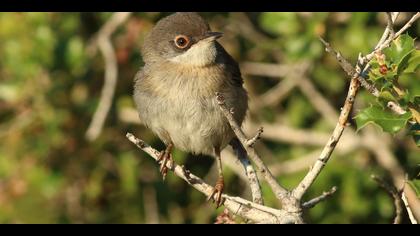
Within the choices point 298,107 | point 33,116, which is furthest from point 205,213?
point 33,116

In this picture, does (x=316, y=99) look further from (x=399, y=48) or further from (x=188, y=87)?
(x=399, y=48)

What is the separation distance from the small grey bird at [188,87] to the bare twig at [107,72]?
121 cm

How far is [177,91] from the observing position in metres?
4.70

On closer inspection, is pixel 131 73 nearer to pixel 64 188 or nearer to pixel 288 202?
pixel 64 188

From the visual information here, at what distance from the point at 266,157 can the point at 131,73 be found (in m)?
1.54

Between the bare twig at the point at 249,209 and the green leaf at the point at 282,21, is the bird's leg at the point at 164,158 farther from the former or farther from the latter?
the green leaf at the point at 282,21

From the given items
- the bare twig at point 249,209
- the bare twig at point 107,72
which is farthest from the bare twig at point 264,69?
the bare twig at point 249,209

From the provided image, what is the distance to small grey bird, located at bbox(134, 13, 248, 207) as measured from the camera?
4.65 m

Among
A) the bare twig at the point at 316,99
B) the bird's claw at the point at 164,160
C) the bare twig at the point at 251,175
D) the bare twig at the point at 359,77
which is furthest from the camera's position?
Result: the bare twig at the point at 316,99

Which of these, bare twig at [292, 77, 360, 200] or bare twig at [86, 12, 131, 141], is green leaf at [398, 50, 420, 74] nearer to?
bare twig at [292, 77, 360, 200]

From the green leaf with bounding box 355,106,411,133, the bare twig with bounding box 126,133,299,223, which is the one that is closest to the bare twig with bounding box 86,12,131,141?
the bare twig with bounding box 126,133,299,223

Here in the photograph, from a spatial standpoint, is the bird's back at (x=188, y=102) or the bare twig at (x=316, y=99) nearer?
the bird's back at (x=188, y=102)

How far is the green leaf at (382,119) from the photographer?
3201 millimetres
